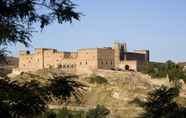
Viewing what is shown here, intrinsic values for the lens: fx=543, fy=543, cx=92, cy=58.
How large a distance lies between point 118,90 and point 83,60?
7.58 metres

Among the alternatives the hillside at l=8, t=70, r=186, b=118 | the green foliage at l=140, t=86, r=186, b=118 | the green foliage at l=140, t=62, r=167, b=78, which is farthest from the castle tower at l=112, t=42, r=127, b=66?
the green foliage at l=140, t=86, r=186, b=118

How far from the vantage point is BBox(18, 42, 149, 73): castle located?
65.1m

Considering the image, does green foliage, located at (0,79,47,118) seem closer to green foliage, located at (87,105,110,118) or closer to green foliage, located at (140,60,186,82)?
green foliage, located at (87,105,110,118)

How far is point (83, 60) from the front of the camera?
6556cm

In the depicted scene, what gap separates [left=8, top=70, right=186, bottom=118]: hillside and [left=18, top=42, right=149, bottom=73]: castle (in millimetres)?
2021

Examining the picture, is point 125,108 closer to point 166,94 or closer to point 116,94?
point 116,94

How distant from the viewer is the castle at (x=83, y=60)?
65.1 meters

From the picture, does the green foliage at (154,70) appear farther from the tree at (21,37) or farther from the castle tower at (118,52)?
the tree at (21,37)

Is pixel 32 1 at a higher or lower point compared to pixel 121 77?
higher

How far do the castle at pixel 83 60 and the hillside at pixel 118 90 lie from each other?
2.02 m

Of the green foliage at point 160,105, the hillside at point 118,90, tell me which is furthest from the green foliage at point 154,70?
the green foliage at point 160,105

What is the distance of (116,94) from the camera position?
59.2 meters

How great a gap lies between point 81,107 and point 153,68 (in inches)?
632

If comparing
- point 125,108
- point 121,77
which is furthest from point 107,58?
point 125,108
